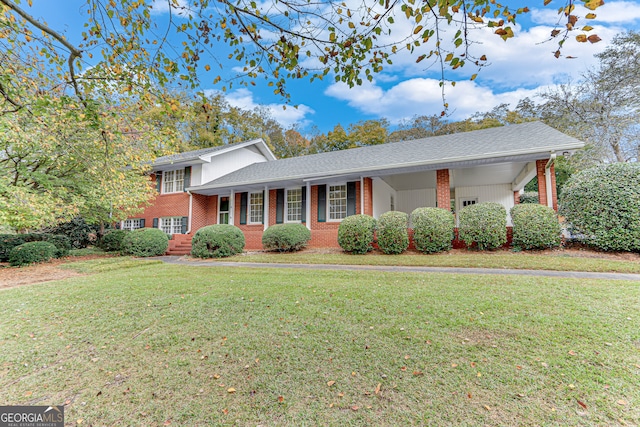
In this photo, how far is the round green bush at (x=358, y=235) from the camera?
34.0ft

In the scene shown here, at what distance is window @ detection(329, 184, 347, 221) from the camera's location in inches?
518

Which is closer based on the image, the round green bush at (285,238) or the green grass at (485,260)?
the green grass at (485,260)

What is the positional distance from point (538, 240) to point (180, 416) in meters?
10.2

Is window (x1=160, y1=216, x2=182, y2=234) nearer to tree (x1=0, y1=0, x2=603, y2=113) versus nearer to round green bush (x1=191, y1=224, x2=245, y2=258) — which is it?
round green bush (x1=191, y1=224, x2=245, y2=258)

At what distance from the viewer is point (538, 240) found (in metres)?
8.59

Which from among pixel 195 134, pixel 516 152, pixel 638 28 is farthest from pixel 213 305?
pixel 638 28

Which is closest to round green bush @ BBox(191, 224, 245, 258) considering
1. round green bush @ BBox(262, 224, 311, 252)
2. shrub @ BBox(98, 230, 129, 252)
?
round green bush @ BBox(262, 224, 311, 252)

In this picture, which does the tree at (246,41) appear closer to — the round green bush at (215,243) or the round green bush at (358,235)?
the round green bush at (358,235)

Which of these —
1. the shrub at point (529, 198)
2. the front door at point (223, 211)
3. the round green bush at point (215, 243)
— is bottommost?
the round green bush at point (215, 243)

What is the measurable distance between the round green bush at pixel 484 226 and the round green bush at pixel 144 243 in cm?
1316

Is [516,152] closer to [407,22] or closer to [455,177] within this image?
[455,177]

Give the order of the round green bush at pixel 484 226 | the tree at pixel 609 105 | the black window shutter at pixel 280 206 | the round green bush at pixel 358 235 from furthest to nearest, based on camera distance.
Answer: the tree at pixel 609 105
the black window shutter at pixel 280 206
the round green bush at pixel 358 235
the round green bush at pixel 484 226

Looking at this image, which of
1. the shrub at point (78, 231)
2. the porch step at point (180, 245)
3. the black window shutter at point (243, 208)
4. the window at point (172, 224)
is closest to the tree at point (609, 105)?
the black window shutter at point (243, 208)

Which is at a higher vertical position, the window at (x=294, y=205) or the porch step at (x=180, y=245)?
the window at (x=294, y=205)
